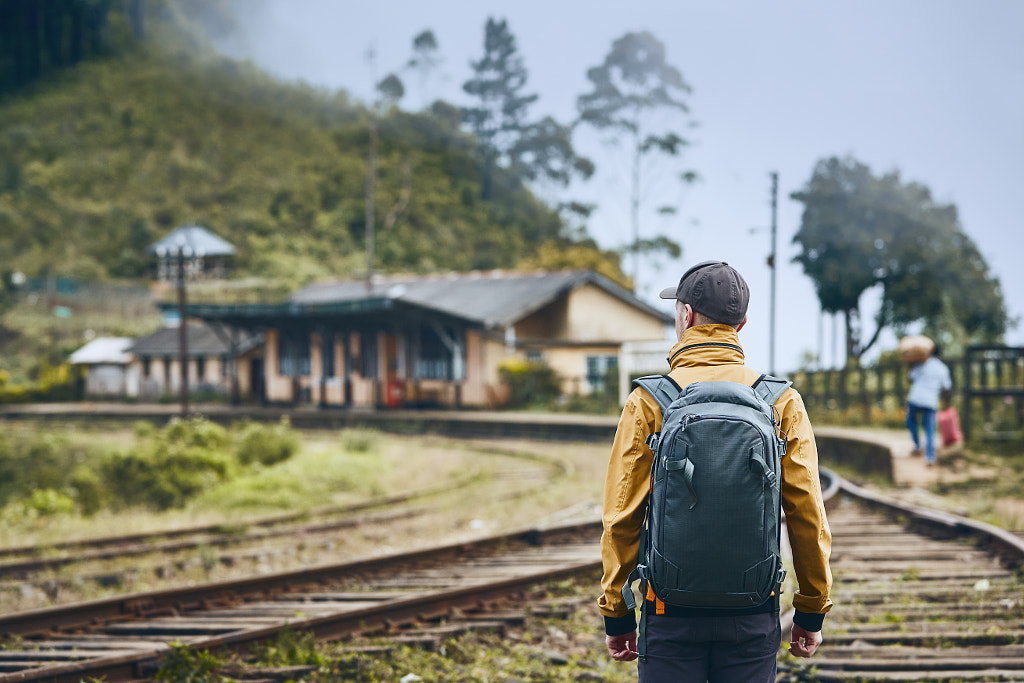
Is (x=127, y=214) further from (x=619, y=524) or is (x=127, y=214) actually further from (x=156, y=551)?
(x=619, y=524)

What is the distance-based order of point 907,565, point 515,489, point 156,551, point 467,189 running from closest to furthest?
point 907,565 < point 156,551 < point 515,489 < point 467,189

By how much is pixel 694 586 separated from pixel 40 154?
76.8 metres

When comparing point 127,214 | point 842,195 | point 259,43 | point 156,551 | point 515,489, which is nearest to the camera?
point 156,551

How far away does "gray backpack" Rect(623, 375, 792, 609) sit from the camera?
223 centimetres

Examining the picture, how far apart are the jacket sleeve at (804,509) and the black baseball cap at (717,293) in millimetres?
268

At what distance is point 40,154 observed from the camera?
68.4 metres

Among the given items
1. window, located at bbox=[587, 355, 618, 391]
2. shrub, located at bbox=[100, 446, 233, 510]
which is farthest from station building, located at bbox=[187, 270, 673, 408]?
shrub, located at bbox=[100, 446, 233, 510]

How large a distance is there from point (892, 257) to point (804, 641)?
3012 centimetres

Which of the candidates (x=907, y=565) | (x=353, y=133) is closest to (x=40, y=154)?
(x=353, y=133)

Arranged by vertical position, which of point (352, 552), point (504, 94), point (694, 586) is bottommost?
point (352, 552)

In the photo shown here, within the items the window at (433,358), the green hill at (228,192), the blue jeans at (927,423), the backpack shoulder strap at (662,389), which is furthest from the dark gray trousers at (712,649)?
the green hill at (228,192)

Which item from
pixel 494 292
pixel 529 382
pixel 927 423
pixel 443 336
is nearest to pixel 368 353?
pixel 443 336

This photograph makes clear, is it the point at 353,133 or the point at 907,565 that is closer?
the point at 907,565

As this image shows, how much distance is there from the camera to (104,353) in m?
42.3
